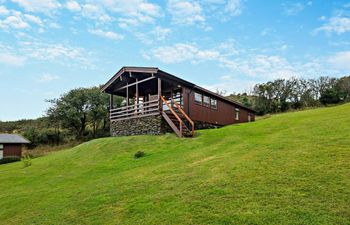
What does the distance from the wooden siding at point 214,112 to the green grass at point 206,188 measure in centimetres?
911

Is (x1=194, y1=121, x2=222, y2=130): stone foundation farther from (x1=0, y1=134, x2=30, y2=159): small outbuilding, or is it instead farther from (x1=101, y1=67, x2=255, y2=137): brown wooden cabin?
(x1=0, y1=134, x2=30, y2=159): small outbuilding

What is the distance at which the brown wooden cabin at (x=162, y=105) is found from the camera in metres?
17.8

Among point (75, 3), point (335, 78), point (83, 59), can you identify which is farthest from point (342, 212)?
point (335, 78)

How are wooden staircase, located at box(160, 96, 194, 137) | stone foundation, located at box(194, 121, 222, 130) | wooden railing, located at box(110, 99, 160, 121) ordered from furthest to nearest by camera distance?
stone foundation, located at box(194, 121, 222, 130), wooden railing, located at box(110, 99, 160, 121), wooden staircase, located at box(160, 96, 194, 137)

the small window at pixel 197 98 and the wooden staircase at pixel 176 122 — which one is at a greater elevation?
the small window at pixel 197 98

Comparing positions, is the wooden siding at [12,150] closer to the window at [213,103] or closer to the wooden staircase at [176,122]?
the wooden staircase at [176,122]

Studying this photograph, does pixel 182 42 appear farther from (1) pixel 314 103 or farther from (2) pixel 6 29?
(1) pixel 314 103

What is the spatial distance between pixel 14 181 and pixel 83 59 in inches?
479

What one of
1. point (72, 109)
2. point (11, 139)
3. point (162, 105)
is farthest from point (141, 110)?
point (72, 109)

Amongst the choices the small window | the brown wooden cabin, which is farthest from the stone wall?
the small window

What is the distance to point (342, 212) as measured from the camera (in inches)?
182

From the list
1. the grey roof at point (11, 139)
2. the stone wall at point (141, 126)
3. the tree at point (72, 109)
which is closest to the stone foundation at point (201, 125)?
the stone wall at point (141, 126)

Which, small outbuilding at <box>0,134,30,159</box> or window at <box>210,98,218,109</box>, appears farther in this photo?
small outbuilding at <box>0,134,30,159</box>

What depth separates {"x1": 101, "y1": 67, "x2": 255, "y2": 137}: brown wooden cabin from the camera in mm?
17797
